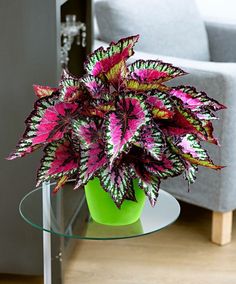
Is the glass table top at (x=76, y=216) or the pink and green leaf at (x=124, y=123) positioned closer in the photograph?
the pink and green leaf at (x=124, y=123)

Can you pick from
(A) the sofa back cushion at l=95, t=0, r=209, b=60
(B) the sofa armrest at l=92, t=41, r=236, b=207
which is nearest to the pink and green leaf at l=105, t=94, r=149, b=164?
(B) the sofa armrest at l=92, t=41, r=236, b=207

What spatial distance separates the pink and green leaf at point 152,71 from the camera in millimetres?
1386

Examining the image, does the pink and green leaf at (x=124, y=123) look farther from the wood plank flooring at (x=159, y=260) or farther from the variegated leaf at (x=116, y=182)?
the wood plank flooring at (x=159, y=260)

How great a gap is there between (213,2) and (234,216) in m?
1.22

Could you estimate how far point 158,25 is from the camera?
258cm

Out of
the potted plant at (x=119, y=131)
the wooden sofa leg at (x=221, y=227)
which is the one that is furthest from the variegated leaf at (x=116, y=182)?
the wooden sofa leg at (x=221, y=227)

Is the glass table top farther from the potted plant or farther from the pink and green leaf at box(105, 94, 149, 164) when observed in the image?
the pink and green leaf at box(105, 94, 149, 164)

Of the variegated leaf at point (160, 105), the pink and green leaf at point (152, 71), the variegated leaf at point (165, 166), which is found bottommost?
the variegated leaf at point (165, 166)

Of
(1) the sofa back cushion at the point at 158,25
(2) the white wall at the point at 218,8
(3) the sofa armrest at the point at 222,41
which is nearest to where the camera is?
(1) the sofa back cushion at the point at 158,25

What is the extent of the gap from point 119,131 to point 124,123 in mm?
20

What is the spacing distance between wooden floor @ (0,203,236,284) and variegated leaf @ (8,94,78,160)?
840mm

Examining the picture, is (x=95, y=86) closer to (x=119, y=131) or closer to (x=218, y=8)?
(x=119, y=131)

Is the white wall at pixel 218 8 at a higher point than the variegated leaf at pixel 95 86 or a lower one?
higher

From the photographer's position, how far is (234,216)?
103 inches
